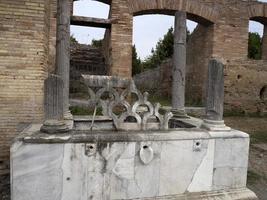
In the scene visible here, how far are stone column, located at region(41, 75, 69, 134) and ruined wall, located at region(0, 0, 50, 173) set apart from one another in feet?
5.96

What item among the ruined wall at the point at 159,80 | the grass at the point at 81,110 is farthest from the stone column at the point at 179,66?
the ruined wall at the point at 159,80

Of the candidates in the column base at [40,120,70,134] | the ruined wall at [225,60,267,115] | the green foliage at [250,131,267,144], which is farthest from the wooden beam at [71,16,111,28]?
the column base at [40,120,70,134]

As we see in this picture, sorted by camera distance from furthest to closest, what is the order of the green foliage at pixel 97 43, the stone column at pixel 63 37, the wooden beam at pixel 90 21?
the green foliage at pixel 97 43 → the wooden beam at pixel 90 21 → the stone column at pixel 63 37

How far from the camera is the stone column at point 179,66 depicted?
5.57 m

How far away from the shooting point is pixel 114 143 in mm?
3660

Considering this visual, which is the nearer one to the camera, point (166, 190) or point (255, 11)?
point (166, 190)

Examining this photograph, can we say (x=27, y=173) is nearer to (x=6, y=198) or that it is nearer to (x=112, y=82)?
(x=6, y=198)

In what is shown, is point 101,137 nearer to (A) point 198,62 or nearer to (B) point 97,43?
(A) point 198,62

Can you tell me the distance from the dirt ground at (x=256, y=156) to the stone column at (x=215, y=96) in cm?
148

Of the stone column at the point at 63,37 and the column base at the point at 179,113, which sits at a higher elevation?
the stone column at the point at 63,37

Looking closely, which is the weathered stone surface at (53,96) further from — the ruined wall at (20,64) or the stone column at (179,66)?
the stone column at (179,66)

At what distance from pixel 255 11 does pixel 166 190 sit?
10.9m

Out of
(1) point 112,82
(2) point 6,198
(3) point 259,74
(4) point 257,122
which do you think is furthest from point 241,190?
(3) point 259,74

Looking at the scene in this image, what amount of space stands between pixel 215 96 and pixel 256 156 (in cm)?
342
